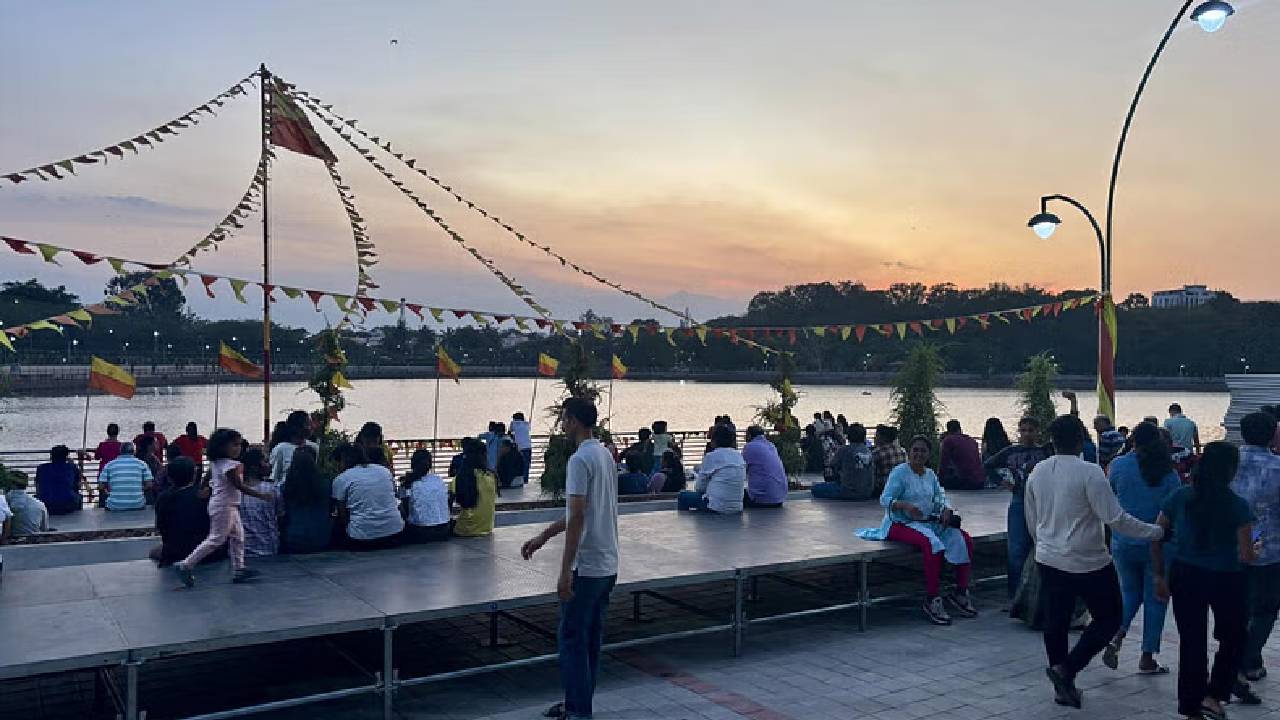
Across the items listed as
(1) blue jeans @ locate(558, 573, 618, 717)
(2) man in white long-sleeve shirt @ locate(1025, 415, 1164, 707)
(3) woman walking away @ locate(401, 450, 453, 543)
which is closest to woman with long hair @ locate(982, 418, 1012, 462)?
(2) man in white long-sleeve shirt @ locate(1025, 415, 1164, 707)

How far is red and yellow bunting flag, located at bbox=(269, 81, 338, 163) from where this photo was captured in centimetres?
Result: 1331

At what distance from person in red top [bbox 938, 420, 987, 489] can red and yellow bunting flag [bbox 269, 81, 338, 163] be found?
10040mm

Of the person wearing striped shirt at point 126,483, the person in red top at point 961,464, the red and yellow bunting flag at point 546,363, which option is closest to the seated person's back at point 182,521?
the person wearing striped shirt at point 126,483

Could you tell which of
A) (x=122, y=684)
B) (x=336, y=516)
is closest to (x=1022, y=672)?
(x=336, y=516)

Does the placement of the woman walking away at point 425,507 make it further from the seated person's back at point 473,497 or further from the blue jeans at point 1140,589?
the blue jeans at point 1140,589

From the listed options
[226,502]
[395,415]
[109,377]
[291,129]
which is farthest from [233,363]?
[395,415]

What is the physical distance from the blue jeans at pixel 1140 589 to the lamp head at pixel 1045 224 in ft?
31.0

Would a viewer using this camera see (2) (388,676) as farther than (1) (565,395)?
No

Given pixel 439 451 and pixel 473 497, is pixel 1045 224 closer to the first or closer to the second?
pixel 473 497

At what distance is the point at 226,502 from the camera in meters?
6.91

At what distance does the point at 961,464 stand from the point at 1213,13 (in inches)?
265

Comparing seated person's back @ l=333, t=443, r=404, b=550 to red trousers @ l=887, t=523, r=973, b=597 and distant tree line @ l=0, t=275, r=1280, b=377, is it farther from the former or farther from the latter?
distant tree line @ l=0, t=275, r=1280, b=377

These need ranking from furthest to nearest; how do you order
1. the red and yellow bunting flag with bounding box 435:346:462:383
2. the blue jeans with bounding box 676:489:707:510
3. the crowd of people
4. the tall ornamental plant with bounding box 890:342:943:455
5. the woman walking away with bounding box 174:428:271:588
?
the red and yellow bunting flag with bounding box 435:346:462:383 → the tall ornamental plant with bounding box 890:342:943:455 → the blue jeans with bounding box 676:489:707:510 → the woman walking away with bounding box 174:428:271:588 → the crowd of people

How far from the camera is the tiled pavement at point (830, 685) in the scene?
595cm
